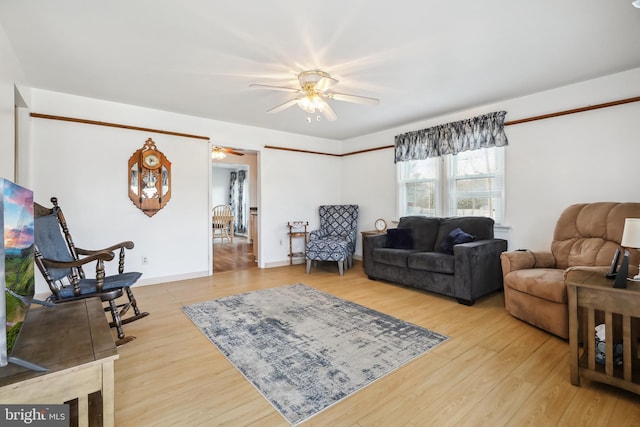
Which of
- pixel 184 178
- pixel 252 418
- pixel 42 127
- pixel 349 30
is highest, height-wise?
pixel 349 30

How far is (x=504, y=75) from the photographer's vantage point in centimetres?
301

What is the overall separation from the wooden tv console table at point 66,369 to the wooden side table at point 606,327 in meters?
2.44

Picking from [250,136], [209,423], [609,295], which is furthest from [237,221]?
[609,295]

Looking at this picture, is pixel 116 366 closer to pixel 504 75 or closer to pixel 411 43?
pixel 411 43

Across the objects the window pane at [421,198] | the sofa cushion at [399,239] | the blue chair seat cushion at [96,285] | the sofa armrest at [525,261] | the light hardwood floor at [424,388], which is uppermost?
the window pane at [421,198]

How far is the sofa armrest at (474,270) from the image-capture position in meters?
3.14

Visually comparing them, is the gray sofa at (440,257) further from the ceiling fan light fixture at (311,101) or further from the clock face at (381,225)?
the ceiling fan light fixture at (311,101)

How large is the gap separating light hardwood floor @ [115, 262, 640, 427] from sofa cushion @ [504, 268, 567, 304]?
1.11 ft

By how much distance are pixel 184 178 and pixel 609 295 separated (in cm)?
466

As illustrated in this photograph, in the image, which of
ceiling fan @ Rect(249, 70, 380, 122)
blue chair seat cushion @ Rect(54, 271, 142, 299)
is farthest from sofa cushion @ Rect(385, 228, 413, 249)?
blue chair seat cushion @ Rect(54, 271, 142, 299)

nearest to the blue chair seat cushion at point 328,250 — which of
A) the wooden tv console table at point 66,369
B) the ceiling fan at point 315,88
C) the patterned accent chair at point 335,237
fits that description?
the patterned accent chair at point 335,237

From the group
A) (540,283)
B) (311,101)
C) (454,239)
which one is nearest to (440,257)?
(454,239)

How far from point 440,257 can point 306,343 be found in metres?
1.92

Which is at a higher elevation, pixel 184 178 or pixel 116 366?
pixel 184 178
